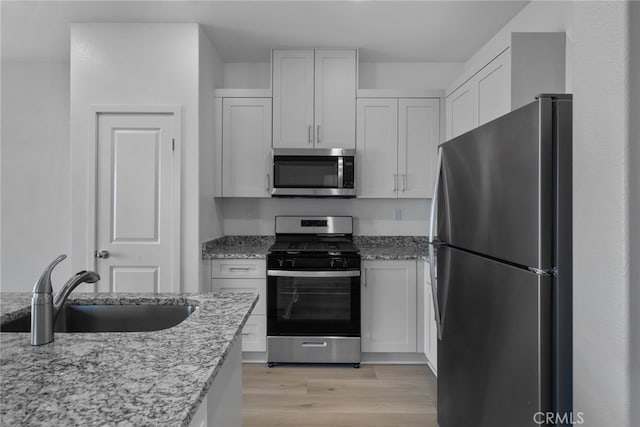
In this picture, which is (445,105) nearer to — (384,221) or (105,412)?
(384,221)

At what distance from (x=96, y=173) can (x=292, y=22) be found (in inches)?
72.7

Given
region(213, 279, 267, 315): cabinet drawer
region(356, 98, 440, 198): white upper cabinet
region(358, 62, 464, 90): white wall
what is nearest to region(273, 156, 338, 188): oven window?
region(356, 98, 440, 198): white upper cabinet

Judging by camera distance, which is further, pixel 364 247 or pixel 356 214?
pixel 356 214

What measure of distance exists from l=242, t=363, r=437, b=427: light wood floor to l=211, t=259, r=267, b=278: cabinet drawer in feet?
2.40

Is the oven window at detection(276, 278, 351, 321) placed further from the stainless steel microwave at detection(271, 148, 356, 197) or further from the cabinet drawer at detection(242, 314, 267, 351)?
the stainless steel microwave at detection(271, 148, 356, 197)

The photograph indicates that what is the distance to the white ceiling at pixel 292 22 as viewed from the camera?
2479mm

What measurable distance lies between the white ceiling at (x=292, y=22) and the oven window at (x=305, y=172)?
985mm

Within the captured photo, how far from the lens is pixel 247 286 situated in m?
2.93

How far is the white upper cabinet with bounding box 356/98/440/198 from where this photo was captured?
10.5ft

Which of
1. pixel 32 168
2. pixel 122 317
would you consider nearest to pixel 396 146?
pixel 122 317

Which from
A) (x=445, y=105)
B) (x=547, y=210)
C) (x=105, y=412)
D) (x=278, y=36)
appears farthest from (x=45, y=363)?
(x=445, y=105)

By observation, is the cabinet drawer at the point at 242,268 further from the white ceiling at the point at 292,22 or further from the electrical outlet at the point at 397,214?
the white ceiling at the point at 292,22

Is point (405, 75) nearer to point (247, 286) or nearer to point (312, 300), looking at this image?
point (312, 300)

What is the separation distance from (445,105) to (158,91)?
2.34 meters
